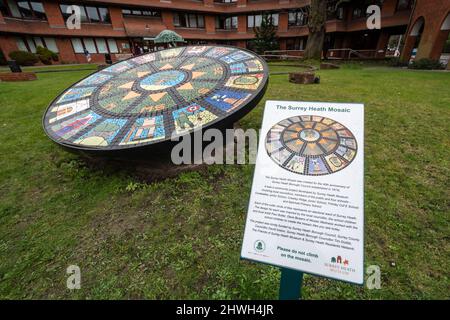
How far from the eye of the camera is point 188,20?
24328 millimetres

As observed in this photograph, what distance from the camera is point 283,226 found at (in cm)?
131

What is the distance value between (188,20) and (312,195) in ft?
91.7

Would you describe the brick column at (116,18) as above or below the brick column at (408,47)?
above

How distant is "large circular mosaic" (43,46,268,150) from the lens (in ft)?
8.89

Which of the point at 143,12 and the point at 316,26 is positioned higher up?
the point at 143,12

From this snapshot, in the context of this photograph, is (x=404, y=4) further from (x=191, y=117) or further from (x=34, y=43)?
(x=34, y=43)

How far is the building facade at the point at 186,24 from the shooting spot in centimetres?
1756

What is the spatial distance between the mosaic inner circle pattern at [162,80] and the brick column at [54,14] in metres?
22.0

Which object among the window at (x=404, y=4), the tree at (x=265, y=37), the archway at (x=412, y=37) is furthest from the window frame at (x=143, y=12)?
the archway at (x=412, y=37)

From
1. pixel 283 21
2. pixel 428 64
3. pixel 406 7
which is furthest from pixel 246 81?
pixel 283 21

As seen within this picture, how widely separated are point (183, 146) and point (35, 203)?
6.85ft

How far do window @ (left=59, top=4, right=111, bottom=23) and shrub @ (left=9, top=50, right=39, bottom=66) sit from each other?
17.1ft

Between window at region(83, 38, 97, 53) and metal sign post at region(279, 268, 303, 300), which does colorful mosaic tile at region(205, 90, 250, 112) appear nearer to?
metal sign post at region(279, 268, 303, 300)

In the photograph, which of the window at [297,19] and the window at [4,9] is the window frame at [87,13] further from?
the window at [297,19]
